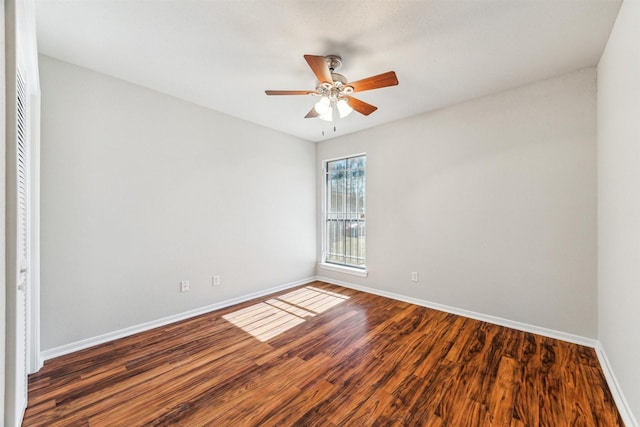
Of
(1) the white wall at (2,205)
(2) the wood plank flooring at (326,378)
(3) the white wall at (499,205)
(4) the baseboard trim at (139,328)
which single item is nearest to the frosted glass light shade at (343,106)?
(3) the white wall at (499,205)

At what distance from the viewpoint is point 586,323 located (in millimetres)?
2396

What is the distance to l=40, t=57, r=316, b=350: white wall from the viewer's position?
7.33 ft

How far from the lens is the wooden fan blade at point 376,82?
193cm

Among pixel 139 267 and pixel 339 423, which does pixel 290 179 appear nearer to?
pixel 139 267

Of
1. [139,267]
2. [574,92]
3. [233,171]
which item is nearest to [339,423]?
[139,267]

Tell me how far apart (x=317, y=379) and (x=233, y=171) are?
2602mm

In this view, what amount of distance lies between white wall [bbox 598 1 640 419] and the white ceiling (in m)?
0.32

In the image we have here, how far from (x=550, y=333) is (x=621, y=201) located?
1.53 m

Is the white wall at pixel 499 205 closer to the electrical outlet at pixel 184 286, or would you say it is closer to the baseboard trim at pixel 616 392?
the baseboard trim at pixel 616 392

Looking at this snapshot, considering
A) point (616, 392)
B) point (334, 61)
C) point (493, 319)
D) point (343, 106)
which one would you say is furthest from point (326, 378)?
point (334, 61)

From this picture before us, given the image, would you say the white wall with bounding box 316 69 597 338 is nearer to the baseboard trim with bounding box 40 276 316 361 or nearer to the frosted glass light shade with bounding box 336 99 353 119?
the frosted glass light shade with bounding box 336 99 353 119

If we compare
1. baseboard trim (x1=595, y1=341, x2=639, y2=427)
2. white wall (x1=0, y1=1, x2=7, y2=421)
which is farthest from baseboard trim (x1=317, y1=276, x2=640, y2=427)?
white wall (x1=0, y1=1, x2=7, y2=421)

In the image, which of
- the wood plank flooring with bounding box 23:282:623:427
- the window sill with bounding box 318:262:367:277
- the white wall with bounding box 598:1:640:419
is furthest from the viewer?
the window sill with bounding box 318:262:367:277

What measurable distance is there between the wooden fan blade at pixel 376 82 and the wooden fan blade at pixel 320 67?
0.73 ft
